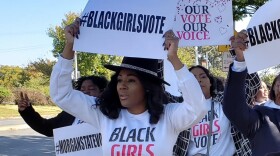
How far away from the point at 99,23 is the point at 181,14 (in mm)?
1082

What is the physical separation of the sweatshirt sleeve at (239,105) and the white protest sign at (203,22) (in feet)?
3.11

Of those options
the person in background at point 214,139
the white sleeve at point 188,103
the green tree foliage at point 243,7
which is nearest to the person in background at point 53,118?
the person in background at point 214,139

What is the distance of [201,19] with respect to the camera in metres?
3.86

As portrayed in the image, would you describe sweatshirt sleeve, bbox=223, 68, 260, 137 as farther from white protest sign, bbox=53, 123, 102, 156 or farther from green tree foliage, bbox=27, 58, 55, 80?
green tree foliage, bbox=27, 58, 55, 80

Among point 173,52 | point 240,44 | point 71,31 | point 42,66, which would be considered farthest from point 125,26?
point 42,66

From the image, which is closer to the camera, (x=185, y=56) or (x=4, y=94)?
(x=185, y=56)

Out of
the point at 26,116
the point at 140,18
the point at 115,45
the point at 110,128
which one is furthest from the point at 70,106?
the point at 26,116

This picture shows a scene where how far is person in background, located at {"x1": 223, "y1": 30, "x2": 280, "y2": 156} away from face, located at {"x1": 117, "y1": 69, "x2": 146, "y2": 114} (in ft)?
1.76

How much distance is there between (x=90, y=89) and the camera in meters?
4.44

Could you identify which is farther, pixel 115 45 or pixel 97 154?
pixel 97 154

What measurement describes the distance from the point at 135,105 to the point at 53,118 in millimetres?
1565

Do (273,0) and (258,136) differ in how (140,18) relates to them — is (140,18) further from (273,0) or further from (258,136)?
(258,136)

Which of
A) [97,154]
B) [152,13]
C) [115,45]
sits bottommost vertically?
[97,154]

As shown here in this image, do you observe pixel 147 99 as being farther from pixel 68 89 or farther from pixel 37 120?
pixel 37 120
